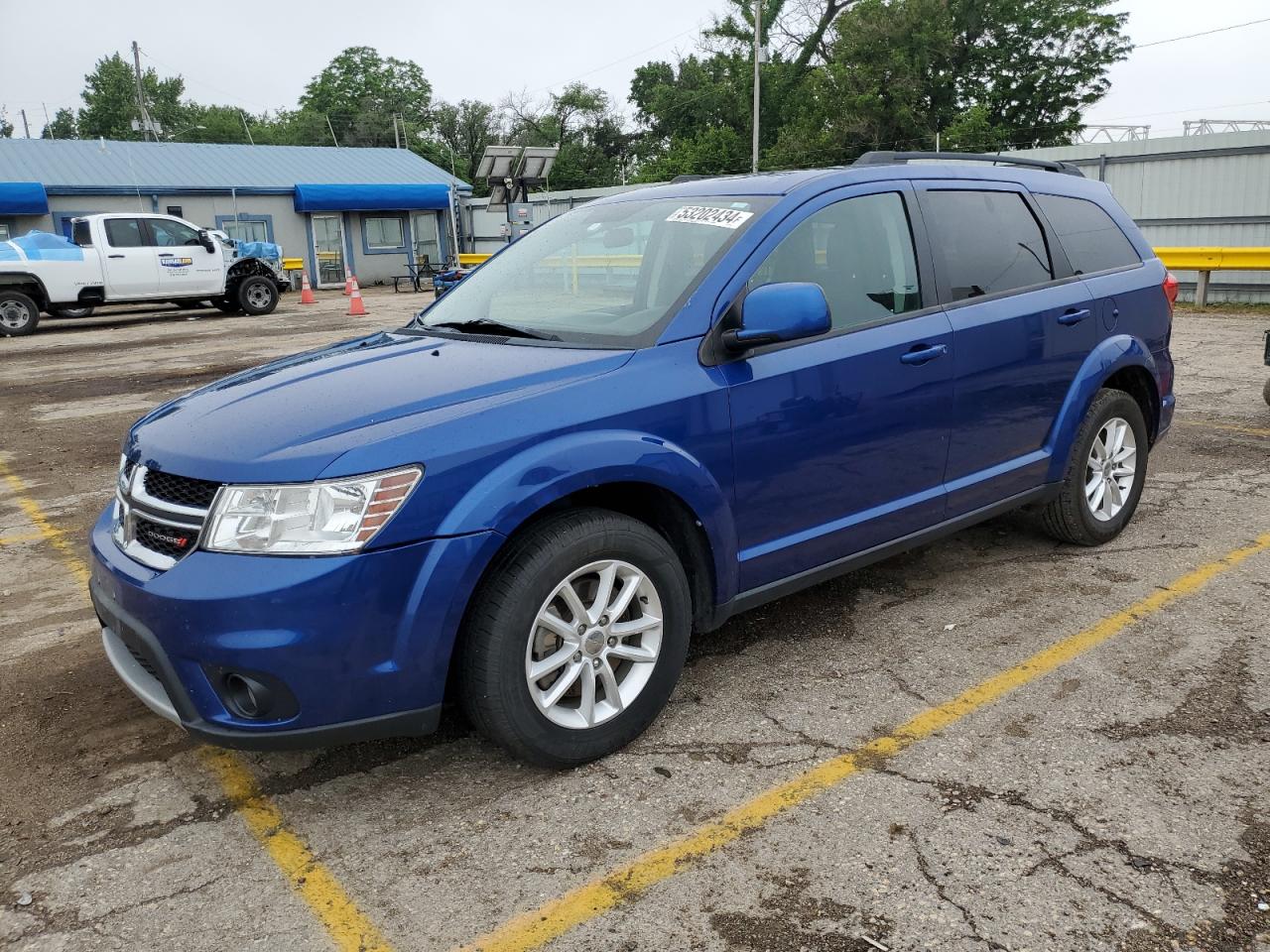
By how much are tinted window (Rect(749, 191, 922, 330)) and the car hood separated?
0.81 metres

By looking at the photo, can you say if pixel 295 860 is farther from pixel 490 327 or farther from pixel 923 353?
pixel 923 353

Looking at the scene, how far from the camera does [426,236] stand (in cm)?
3425

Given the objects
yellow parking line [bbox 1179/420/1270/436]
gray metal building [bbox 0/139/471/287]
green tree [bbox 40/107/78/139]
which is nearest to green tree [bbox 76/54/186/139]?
green tree [bbox 40/107/78/139]

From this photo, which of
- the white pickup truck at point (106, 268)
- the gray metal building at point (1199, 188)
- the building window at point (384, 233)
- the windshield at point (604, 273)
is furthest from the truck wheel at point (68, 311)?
the gray metal building at point (1199, 188)

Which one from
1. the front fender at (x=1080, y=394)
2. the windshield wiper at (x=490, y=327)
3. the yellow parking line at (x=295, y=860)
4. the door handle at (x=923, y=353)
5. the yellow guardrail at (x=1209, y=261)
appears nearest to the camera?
the yellow parking line at (x=295, y=860)

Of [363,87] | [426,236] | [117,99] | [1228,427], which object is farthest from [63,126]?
[1228,427]

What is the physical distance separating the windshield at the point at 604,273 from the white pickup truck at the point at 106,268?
16.9m

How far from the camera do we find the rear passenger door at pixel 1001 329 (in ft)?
13.0

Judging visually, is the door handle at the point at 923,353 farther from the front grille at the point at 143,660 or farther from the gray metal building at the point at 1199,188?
the gray metal building at the point at 1199,188

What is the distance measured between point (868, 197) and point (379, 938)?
117 inches

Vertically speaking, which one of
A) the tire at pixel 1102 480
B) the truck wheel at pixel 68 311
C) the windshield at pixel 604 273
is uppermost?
the windshield at pixel 604 273

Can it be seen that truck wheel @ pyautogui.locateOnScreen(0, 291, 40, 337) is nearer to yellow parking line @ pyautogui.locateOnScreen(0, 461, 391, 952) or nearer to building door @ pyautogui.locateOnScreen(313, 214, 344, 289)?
building door @ pyautogui.locateOnScreen(313, 214, 344, 289)

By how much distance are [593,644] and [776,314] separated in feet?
3.78

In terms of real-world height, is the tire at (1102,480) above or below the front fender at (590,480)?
below
